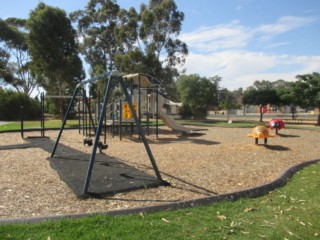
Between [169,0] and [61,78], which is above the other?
[169,0]

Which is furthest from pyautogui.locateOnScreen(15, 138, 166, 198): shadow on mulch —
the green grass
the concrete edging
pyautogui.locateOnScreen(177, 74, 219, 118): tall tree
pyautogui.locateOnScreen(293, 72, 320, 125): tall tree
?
pyautogui.locateOnScreen(177, 74, 219, 118): tall tree

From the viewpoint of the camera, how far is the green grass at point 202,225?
3.35 metres

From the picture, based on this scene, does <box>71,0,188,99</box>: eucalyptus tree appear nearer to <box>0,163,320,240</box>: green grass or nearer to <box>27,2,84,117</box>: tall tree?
<box>27,2,84,117</box>: tall tree

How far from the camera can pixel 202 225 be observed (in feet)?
12.0

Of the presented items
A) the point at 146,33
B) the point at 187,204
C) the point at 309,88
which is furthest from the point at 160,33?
the point at 187,204

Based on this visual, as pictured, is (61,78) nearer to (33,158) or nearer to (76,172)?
(33,158)

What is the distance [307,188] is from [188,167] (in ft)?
8.50

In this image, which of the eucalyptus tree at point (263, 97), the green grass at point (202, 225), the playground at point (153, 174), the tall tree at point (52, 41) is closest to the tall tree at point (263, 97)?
the eucalyptus tree at point (263, 97)

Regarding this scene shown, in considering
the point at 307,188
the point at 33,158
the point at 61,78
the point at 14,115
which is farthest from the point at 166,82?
the point at 307,188

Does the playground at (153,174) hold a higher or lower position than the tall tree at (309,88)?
lower

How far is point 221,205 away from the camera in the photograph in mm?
4391

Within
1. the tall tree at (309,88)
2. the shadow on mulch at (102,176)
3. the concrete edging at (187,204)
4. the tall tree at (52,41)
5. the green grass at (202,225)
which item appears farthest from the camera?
the tall tree at (309,88)

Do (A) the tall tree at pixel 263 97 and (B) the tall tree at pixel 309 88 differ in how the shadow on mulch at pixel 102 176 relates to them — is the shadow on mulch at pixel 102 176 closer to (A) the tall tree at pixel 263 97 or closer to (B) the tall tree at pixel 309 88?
(B) the tall tree at pixel 309 88

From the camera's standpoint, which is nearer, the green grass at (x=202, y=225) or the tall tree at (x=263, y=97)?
the green grass at (x=202, y=225)
